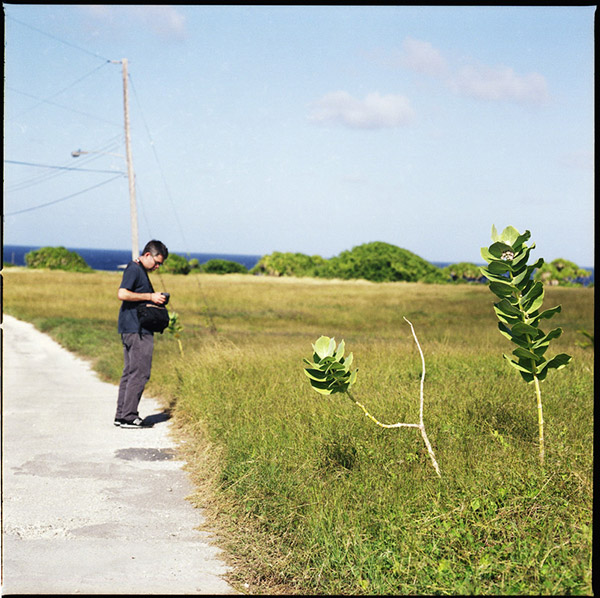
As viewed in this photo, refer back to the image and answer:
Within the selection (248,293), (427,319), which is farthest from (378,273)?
(427,319)

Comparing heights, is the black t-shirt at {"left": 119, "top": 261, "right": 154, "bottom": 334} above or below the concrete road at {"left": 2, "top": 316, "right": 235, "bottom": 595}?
above

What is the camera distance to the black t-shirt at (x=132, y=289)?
7680mm

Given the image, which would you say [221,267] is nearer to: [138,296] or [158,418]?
[158,418]

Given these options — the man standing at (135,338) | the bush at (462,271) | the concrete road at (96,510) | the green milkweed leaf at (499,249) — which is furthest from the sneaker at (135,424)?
the bush at (462,271)

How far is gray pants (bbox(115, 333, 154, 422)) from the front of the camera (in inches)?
305

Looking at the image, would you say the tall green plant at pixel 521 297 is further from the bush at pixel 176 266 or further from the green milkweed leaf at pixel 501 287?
the bush at pixel 176 266

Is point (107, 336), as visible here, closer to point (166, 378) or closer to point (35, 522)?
point (166, 378)

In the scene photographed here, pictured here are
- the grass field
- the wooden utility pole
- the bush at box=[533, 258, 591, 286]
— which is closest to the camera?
the grass field

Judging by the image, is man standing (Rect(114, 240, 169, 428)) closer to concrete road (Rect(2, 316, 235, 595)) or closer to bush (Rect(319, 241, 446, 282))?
concrete road (Rect(2, 316, 235, 595))

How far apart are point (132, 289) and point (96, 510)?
10.5ft

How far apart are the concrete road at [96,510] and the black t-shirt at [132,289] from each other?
1191 mm

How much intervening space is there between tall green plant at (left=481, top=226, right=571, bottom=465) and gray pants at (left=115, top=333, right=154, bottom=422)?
447 centimetres

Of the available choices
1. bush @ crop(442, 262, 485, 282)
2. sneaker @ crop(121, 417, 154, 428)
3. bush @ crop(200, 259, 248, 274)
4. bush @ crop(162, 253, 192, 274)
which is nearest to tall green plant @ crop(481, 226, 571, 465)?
sneaker @ crop(121, 417, 154, 428)

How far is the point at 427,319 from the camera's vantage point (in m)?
27.2
